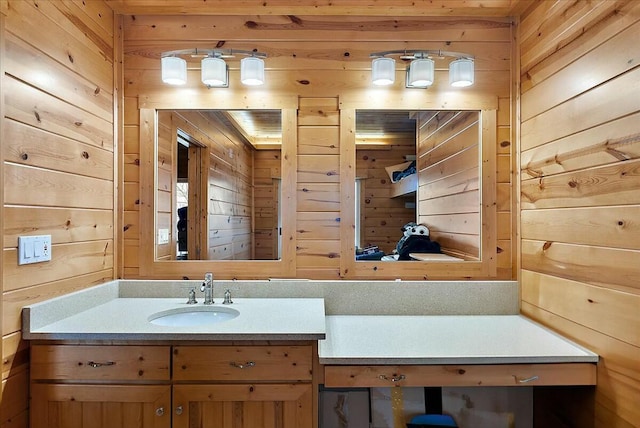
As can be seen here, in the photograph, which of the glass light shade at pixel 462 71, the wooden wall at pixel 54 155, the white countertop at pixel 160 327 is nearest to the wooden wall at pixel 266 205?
the white countertop at pixel 160 327

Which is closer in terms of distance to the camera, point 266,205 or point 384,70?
point 384,70

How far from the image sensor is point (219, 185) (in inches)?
78.5

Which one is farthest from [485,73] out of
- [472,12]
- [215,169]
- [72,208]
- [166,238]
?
[72,208]

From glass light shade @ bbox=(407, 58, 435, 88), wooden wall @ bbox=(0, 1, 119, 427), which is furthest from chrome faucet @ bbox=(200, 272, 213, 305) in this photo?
glass light shade @ bbox=(407, 58, 435, 88)

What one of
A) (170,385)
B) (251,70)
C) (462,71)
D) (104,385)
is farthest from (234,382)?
(462,71)

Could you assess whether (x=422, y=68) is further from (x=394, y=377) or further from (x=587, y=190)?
(x=394, y=377)

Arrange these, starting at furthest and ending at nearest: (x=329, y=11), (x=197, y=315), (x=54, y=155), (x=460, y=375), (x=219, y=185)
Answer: (x=219, y=185) → (x=329, y=11) → (x=197, y=315) → (x=54, y=155) → (x=460, y=375)

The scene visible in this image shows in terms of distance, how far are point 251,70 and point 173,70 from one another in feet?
1.33

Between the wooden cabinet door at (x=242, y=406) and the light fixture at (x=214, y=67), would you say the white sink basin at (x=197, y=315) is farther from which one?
the light fixture at (x=214, y=67)

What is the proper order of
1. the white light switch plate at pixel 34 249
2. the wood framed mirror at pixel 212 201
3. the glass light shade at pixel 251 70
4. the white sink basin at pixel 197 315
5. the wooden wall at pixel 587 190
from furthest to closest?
the wood framed mirror at pixel 212 201
the glass light shade at pixel 251 70
the white sink basin at pixel 197 315
the white light switch plate at pixel 34 249
the wooden wall at pixel 587 190

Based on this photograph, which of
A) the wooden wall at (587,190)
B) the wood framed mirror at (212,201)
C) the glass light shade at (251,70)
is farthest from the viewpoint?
the wood framed mirror at (212,201)

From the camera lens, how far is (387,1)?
1818 mm

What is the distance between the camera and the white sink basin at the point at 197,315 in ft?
5.72

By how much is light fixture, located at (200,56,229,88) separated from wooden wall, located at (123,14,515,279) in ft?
0.29
